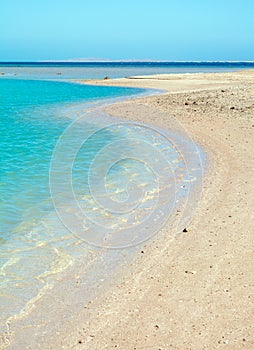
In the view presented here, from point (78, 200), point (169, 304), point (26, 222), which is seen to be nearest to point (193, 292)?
point (169, 304)

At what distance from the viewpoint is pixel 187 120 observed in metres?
21.4

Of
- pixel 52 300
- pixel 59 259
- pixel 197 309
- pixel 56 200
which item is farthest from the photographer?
pixel 56 200

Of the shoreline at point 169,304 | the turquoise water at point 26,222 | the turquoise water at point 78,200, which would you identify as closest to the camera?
the shoreline at point 169,304

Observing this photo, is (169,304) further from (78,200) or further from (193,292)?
(78,200)

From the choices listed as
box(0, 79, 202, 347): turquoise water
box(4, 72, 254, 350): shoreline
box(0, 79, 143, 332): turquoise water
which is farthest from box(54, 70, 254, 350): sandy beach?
box(0, 79, 143, 332): turquoise water

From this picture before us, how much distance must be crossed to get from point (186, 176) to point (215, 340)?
7144 millimetres

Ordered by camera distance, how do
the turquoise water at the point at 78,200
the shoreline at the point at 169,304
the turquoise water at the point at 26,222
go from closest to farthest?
the shoreline at the point at 169,304 → the turquoise water at the point at 26,222 → the turquoise water at the point at 78,200

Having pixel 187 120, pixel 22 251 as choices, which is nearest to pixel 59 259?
pixel 22 251

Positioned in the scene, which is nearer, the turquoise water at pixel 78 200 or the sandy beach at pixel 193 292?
the sandy beach at pixel 193 292

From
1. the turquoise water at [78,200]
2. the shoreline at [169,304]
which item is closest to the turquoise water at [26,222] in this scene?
the turquoise water at [78,200]

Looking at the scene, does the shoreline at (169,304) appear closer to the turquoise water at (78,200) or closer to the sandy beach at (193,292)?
the sandy beach at (193,292)

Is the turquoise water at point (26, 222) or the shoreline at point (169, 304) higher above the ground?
the shoreline at point (169, 304)

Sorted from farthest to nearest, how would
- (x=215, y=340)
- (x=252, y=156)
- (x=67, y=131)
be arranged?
(x=67, y=131) → (x=252, y=156) → (x=215, y=340)

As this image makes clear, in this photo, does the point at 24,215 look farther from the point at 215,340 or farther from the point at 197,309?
the point at 215,340
